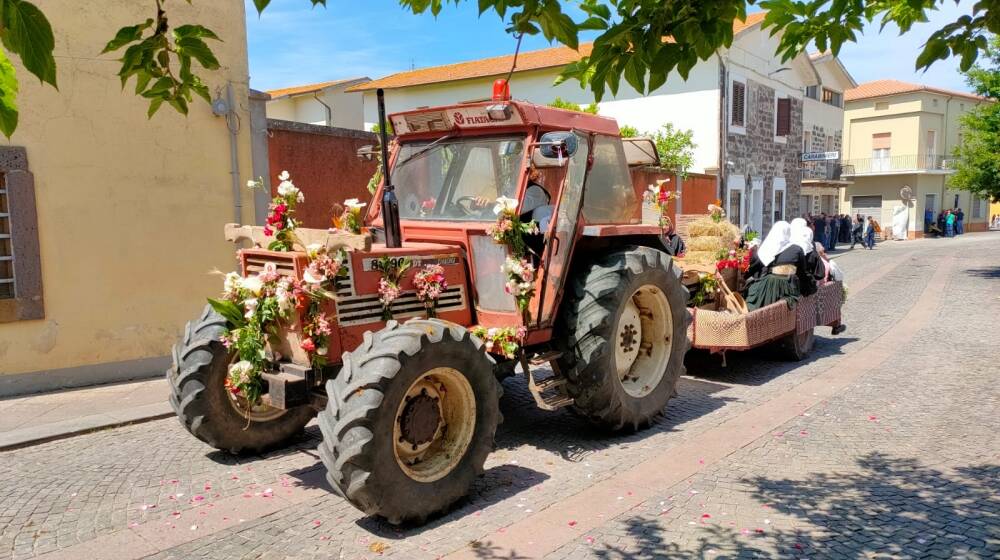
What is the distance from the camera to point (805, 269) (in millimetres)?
7945

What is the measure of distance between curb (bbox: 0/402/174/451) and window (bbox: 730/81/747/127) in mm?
19722

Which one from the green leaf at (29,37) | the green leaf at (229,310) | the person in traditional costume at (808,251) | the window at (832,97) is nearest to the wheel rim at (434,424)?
the green leaf at (229,310)

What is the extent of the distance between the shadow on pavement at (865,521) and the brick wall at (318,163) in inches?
260

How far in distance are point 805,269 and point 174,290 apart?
7081 millimetres

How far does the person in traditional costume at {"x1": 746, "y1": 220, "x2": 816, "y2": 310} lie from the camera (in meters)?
7.76

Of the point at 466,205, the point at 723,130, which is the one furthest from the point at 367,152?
the point at 723,130

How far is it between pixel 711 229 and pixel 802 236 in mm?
1099

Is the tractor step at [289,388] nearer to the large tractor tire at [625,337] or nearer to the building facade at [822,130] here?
the large tractor tire at [625,337]

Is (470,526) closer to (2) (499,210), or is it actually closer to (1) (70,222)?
(2) (499,210)

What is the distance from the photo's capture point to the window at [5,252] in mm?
7051

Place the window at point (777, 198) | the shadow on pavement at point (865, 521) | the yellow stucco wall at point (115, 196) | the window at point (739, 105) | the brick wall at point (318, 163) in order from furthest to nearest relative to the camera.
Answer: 1. the window at point (777, 198)
2. the window at point (739, 105)
3. the brick wall at point (318, 163)
4. the yellow stucco wall at point (115, 196)
5. the shadow on pavement at point (865, 521)

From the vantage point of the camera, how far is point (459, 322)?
4.97m

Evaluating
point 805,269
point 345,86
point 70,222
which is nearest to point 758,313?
point 805,269

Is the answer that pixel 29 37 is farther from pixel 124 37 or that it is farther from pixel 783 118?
pixel 783 118
